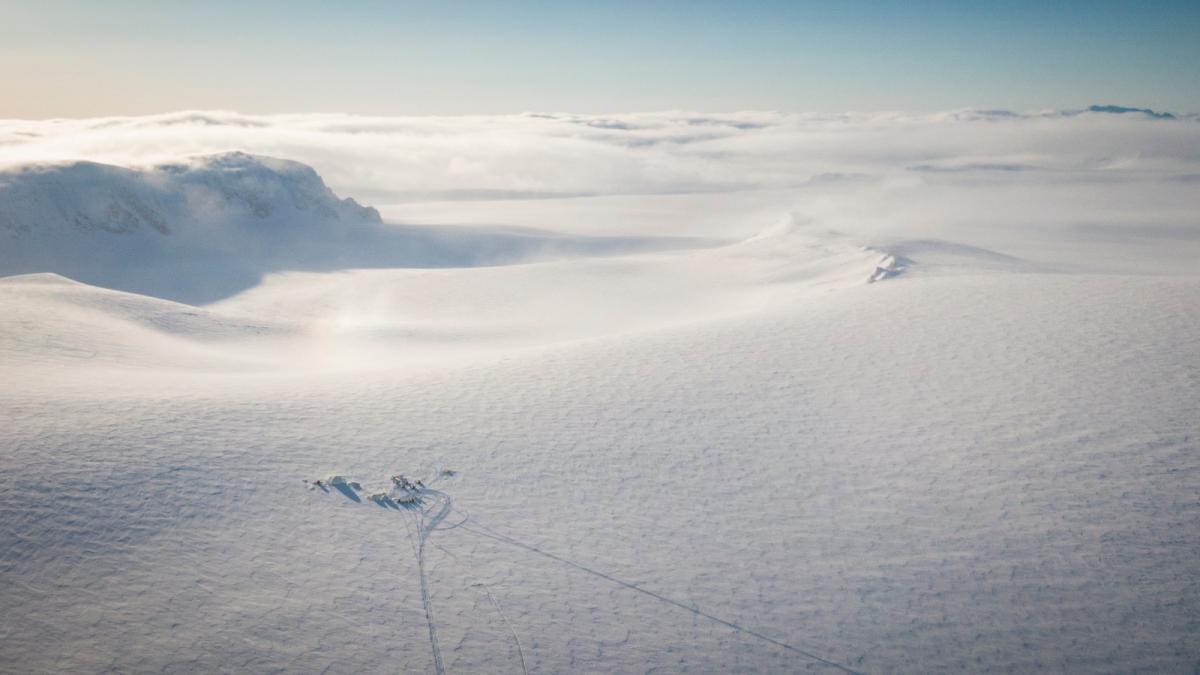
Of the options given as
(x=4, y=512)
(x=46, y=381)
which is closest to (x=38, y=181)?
(x=46, y=381)

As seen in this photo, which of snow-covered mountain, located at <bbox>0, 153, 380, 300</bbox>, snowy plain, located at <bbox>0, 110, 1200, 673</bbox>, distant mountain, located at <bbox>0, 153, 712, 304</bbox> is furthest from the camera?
distant mountain, located at <bbox>0, 153, 712, 304</bbox>

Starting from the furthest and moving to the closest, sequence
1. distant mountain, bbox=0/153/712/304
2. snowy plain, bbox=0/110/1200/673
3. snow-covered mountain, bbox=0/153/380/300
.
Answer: distant mountain, bbox=0/153/712/304, snow-covered mountain, bbox=0/153/380/300, snowy plain, bbox=0/110/1200/673

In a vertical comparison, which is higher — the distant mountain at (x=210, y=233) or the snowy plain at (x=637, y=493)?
the distant mountain at (x=210, y=233)

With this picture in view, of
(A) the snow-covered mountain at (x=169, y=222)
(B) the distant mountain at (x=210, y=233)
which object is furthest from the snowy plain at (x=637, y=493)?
(B) the distant mountain at (x=210, y=233)

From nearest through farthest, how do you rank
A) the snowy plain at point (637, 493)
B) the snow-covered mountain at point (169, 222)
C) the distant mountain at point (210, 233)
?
1. the snowy plain at point (637, 493)
2. the snow-covered mountain at point (169, 222)
3. the distant mountain at point (210, 233)

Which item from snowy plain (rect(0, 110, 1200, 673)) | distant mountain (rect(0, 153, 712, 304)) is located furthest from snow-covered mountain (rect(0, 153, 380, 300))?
snowy plain (rect(0, 110, 1200, 673))

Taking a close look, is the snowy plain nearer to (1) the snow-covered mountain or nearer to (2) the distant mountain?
(1) the snow-covered mountain

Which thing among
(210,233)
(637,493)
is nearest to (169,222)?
(210,233)

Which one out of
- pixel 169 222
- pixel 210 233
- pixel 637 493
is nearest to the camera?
pixel 637 493

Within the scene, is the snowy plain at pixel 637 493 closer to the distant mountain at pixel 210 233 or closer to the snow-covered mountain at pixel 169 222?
the snow-covered mountain at pixel 169 222

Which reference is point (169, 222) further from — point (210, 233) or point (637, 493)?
point (637, 493)

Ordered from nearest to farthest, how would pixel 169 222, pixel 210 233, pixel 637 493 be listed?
pixel 637 493, pixel 169 222, pixel 210 233

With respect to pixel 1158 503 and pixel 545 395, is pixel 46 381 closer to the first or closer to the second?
pixel 545 395
